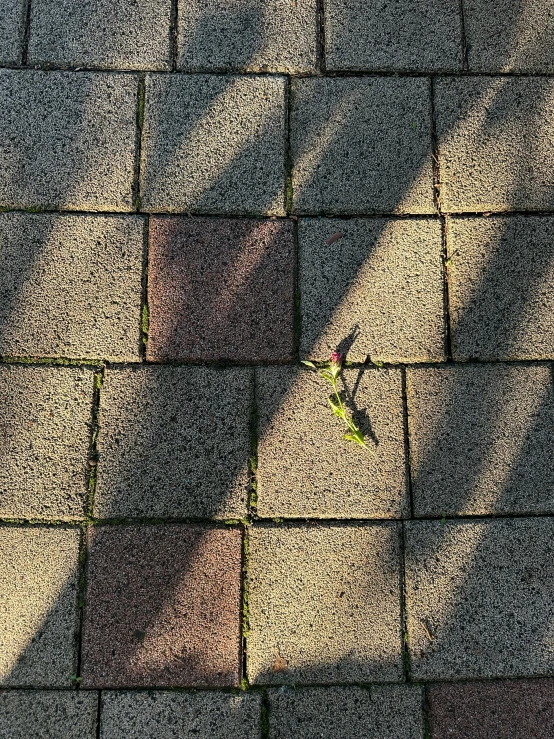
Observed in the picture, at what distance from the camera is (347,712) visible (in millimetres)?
2336

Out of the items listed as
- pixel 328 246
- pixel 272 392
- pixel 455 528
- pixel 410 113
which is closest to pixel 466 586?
pixel 455 528

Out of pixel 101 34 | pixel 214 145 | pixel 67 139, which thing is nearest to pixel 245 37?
pixel 214 145

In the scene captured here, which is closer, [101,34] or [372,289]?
[372,289]

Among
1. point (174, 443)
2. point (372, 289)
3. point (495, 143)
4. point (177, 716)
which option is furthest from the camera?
point (495, 143)

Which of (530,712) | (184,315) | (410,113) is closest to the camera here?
(530,712)

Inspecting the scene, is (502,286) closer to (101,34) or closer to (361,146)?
(361,146)

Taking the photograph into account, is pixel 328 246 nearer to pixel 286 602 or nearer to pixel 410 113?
pixel 410 113

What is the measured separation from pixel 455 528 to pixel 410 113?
1.72m

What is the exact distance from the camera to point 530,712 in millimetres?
2365

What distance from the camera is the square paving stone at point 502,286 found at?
256cm

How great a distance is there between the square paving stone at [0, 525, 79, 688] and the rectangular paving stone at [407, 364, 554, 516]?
1359 millimetres

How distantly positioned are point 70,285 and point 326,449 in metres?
1.21

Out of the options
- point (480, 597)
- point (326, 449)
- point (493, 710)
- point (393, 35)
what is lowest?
point (493, 710)

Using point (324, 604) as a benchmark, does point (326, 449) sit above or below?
above
